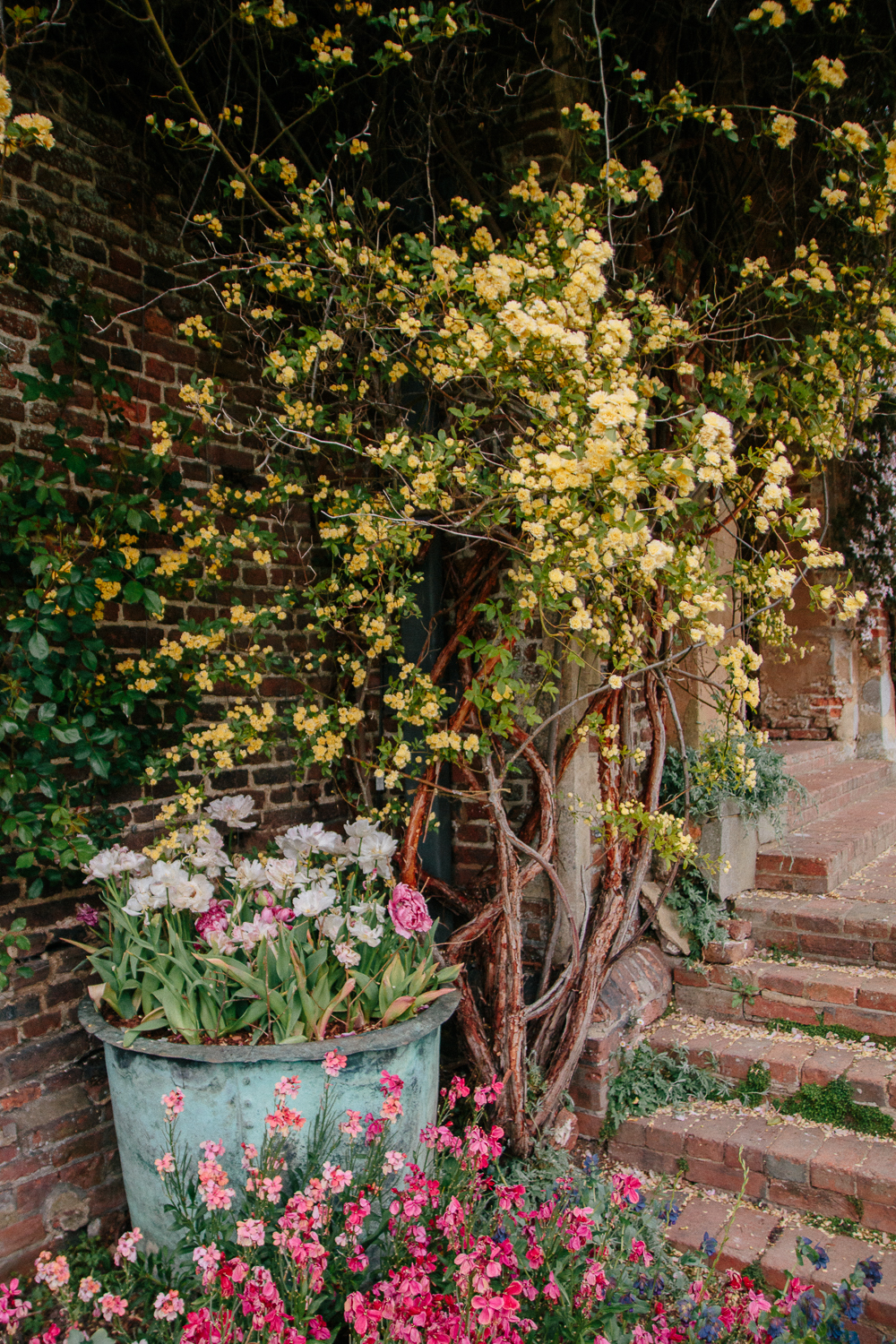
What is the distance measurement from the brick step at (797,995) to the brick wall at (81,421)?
2120mm

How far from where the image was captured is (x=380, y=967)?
2.28m

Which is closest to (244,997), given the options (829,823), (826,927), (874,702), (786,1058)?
(786,1058)

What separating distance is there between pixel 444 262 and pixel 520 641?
1.24 meters

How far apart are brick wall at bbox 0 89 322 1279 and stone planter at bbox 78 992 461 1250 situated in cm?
28

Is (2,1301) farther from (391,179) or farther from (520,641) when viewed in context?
(391,179)

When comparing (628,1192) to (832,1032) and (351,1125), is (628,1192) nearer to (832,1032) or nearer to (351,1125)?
(351,1125)

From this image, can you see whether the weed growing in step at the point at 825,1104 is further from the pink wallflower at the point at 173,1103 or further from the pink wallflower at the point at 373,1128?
the pink wallflower at the point at 173,1103

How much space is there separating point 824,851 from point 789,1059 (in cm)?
123

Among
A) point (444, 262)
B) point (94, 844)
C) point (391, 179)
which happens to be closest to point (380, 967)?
point (94, 844)

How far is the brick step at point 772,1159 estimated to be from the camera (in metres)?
2.48

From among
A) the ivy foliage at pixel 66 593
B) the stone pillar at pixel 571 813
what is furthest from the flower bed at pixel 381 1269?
the stone pillar at pixel 571 813

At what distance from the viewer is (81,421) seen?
2518 mm

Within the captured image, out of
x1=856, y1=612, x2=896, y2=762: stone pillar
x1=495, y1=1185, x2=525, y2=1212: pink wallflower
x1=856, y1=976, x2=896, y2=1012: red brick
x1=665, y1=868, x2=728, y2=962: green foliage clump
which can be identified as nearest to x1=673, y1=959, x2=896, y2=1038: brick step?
x1=856, y1=976, x2=896, y2=1012: red brick

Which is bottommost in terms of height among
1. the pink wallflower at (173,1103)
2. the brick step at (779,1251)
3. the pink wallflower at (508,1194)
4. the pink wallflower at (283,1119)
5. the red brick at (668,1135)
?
the brick step at (779,1251)
